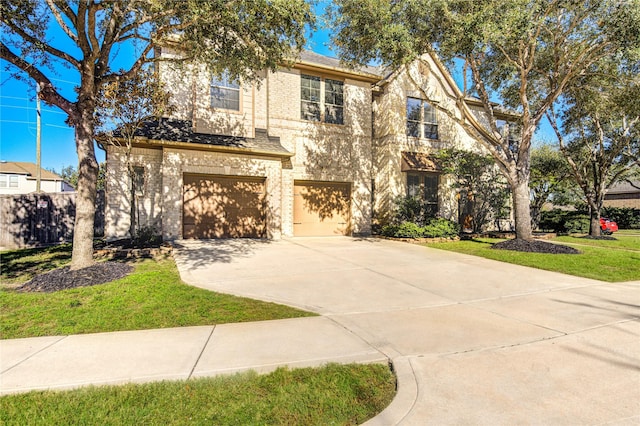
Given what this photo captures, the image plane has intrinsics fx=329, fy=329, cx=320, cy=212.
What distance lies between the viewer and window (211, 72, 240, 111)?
528 inches

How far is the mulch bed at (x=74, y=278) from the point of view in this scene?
6.04m

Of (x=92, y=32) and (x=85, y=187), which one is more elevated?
(x=92, y=32)

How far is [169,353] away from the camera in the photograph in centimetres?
347

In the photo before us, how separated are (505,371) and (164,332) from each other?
12.5 ft

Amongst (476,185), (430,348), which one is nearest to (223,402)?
(430,348)

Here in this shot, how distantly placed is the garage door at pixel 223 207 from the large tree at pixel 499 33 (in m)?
6.40

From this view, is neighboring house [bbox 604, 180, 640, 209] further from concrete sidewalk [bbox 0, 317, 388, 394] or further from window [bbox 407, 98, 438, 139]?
concrete sidewalk [bbox 0, 317, 388, 394]

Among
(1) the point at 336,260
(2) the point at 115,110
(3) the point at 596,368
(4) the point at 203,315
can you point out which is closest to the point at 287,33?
(2) the point at 115,110

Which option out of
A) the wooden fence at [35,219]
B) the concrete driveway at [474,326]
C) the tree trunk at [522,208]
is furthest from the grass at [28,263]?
the tree trunk at [522,208]

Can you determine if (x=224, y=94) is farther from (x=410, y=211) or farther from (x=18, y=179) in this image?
(x=18, y=179)

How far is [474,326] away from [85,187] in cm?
794

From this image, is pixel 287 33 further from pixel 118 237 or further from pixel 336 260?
pixel 118 237

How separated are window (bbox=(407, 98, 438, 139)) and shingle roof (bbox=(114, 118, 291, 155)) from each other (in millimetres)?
7474

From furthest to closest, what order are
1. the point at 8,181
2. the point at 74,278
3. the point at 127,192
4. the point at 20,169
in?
the point at 20,169, the point at 8,181, the point at 127,192, the point at 74,278
